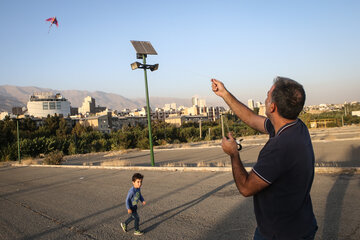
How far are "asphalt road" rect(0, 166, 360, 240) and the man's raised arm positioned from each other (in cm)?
222

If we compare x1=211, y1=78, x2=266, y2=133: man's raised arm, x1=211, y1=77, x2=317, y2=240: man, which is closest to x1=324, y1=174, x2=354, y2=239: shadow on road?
x1=211, y1=78, x2=266, y2=133: man's raised arm

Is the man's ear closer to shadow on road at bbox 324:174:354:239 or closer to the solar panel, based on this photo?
shadow on road at bbox 324:174:354:239

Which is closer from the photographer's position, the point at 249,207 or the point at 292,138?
the point at 292,138

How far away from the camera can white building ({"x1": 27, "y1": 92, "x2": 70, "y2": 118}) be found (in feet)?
466

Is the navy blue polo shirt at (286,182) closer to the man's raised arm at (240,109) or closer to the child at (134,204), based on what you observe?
the man's raised arm at (240,109)

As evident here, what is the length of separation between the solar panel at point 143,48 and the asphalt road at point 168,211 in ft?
22.0

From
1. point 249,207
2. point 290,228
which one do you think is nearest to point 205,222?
point 249,207

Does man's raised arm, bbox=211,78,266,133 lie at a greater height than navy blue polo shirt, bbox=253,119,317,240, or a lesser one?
greater

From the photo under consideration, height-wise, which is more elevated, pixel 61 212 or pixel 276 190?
pixel 276 190

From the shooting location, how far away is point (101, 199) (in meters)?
7.95

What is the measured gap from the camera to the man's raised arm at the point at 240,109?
9.99ft

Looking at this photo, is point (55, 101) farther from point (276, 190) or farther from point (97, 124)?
point (276, 190)

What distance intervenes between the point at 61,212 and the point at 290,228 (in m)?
6.02

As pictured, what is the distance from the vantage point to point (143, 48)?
14.3m
